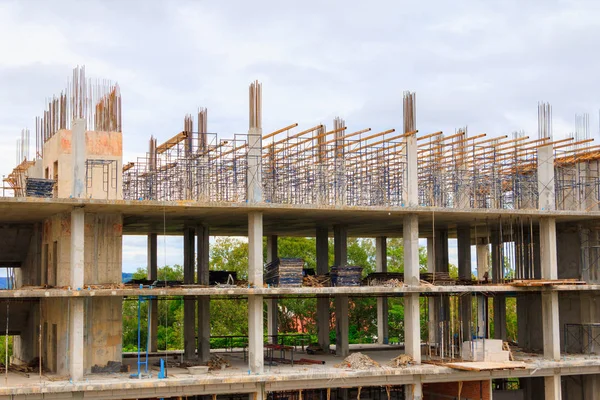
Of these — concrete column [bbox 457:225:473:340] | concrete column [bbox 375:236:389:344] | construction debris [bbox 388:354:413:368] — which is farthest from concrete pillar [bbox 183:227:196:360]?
concrete column [bbox 375:236:389:344]

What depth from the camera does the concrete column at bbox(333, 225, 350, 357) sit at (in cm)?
3375

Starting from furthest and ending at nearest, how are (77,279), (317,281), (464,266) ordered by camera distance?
(464,266) < (317,281) < (77,279)

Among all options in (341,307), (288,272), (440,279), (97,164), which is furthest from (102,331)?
(440,279)

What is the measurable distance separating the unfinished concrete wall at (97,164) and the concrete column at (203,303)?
5.39 meters

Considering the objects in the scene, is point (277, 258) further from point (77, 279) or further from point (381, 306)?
point (381, 306)

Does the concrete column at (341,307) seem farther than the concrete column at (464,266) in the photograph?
No

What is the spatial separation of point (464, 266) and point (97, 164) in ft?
59.4

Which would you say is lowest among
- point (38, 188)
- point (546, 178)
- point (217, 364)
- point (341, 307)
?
point (217, 364)

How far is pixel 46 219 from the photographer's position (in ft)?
99.0

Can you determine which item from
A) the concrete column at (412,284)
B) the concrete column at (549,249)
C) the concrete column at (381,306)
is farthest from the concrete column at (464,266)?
the concrete column at (412,284)

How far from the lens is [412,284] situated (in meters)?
29.8

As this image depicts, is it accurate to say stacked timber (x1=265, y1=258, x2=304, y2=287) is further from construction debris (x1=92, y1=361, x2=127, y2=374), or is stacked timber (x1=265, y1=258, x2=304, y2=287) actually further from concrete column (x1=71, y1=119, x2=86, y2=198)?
concrete column (x1=71, y1=119, x2=86, y2=198)

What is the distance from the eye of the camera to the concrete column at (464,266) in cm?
3722

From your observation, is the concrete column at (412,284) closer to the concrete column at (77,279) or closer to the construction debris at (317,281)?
the construction debris at (317,281)
